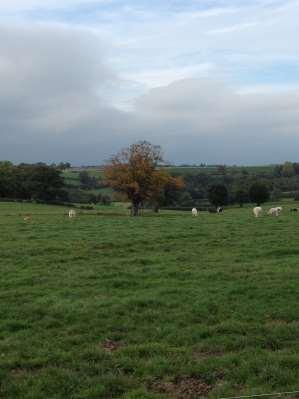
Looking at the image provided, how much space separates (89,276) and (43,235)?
10.9 metres

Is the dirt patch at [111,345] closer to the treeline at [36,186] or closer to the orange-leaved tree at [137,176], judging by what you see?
the orange-leaved tree at [137,176]

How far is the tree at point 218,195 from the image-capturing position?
303ft

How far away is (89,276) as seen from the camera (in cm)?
1577

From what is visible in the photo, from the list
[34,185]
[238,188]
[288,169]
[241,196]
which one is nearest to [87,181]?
[34,185]

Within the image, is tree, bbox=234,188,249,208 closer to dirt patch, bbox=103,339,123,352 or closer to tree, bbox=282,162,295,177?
tree, bbox=282,162,295,177

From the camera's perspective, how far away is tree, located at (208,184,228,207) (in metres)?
92.4

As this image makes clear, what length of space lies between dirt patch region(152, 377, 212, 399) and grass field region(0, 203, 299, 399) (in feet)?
0.05

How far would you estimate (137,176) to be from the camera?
60.4 meters

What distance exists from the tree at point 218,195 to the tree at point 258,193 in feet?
16.3

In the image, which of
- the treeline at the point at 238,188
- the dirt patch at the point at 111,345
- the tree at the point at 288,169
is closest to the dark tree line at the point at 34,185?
the treeline at the point at 238,188

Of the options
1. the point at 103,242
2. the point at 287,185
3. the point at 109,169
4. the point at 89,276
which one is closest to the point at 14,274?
the point at 89,276

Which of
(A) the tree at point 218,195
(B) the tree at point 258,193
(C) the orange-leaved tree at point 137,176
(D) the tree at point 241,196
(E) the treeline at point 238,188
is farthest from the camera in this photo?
(E) the treeline at point 238,188

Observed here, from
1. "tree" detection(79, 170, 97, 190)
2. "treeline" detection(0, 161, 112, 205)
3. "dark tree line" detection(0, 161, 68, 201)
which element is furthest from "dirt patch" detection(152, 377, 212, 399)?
"tree" detection(79, 170, 97, 190)

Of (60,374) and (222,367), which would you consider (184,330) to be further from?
(60,374)
